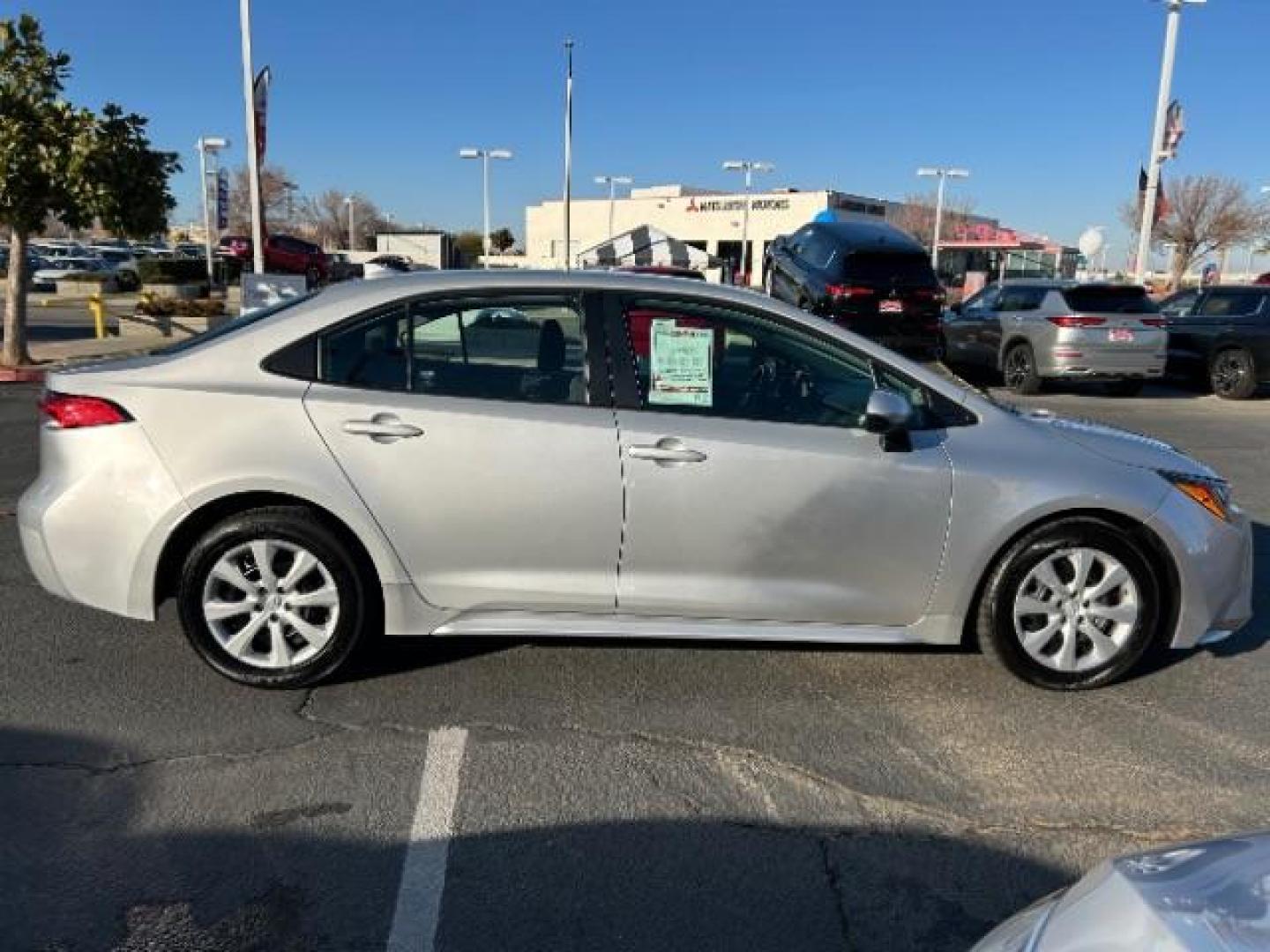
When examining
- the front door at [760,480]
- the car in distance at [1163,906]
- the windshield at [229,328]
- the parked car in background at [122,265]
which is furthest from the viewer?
the parked car in background at [122,265]

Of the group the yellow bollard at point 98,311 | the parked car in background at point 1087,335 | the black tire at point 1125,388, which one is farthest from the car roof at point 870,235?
the yellow bollard at point 98,311

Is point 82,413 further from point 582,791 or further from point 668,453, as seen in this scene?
point 582,791

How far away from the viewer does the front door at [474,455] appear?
368 cm

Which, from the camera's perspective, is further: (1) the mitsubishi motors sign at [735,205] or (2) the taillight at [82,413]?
(1) the mitsubishi motors sign at [735,205]

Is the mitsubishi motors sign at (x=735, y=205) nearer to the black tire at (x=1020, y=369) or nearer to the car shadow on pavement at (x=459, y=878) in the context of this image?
the black tire at (x=1020, y=369)

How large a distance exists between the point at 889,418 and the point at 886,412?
0.03 m

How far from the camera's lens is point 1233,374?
14008 millimetres

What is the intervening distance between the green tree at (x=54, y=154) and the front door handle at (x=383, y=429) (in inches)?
465

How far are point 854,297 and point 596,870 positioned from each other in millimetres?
12095

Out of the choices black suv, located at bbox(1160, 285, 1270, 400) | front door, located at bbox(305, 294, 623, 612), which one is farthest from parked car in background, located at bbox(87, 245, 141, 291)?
front door, located at bbox(305, 294, 623, 612)

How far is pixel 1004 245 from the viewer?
68562 mm

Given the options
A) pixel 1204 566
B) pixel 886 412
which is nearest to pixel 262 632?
pixel 886 412

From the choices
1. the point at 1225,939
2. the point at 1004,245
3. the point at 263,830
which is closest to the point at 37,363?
the point at 263,830

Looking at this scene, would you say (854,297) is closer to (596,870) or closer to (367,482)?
(367,482)
